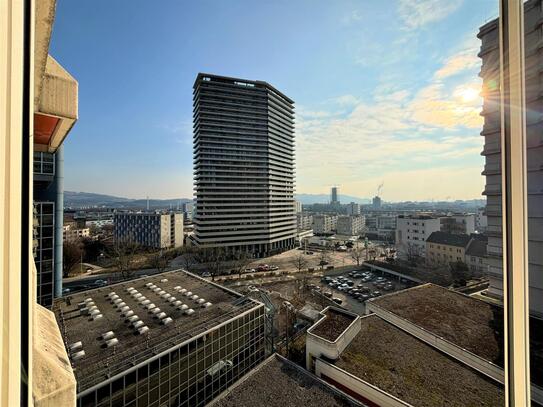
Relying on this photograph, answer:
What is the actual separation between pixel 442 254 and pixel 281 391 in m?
10.5

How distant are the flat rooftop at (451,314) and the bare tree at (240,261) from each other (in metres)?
6.92

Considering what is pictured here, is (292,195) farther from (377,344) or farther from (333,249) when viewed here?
(377,344)

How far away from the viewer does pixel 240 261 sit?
457 inches

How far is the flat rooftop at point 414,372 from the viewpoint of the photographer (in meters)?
2.51

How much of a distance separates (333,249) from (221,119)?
36.6 feet

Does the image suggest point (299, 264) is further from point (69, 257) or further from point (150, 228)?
point (69, 257)

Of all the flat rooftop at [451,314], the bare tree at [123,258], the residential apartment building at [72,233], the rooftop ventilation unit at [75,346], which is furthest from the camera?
the residential apartment building at [72,233]

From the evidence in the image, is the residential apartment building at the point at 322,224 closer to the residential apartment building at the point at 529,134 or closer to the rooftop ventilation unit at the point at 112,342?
the rooftop ventilation unit at the point at 112,342

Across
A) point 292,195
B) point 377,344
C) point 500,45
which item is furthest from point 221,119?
point 500,45

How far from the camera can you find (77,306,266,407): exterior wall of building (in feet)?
7.75

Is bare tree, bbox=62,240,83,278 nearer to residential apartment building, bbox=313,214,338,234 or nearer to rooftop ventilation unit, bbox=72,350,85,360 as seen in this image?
rooftop ventilation unit, bbox=72,350,85,360

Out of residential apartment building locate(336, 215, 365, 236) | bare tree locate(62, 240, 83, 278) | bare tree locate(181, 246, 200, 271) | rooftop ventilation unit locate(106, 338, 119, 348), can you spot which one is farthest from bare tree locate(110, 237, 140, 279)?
residential apartment building locate(336, 215, 365, 236)

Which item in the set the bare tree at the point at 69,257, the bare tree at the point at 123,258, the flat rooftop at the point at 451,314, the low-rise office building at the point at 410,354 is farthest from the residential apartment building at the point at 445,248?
the bare tree at the point at 69,257

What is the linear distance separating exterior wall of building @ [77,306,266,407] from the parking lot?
15.0ft
